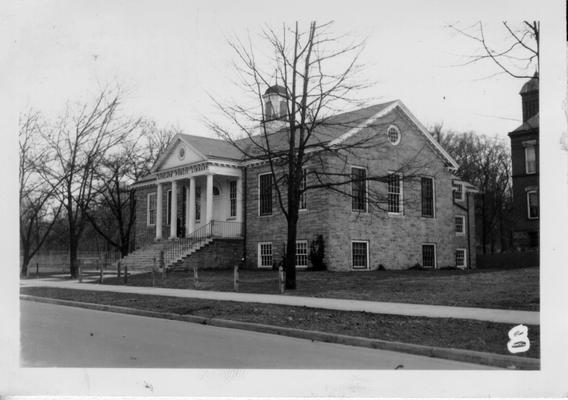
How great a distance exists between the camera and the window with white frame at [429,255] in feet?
95.2

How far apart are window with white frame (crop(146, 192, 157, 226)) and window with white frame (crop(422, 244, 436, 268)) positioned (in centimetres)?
1543

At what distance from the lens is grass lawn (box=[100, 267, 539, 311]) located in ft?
45.6

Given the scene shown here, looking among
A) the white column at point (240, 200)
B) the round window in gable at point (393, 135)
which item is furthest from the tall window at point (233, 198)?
the round window in gable at point (393, 135)

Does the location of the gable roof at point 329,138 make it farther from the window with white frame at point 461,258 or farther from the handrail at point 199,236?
the window with white frame at point 461,258

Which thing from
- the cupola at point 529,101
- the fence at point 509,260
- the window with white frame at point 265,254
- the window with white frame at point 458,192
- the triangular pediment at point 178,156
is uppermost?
the cupola at point 529,101

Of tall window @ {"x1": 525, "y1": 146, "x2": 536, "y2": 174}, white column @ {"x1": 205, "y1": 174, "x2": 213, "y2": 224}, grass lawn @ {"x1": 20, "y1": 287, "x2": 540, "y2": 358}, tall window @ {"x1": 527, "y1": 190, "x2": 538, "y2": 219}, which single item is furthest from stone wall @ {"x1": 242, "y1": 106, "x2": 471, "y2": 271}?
grass lawn @ {"x1": 20, "y1": 287, "x2": 540, "y2": 358}

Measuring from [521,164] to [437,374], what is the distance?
33381 millimetres

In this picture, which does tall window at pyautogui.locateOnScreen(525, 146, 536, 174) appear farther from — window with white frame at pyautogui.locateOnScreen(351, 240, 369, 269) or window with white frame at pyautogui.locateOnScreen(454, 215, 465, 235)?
window with white frame at pyautogui.locateOnScreen(351, 240, 369, 269)

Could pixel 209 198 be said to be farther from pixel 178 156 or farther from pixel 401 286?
pixel 401 286

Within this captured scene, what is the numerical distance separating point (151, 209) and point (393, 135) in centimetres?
1534

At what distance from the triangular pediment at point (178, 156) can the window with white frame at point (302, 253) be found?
621 centimetres

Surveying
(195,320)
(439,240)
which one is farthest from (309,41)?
(439,240)

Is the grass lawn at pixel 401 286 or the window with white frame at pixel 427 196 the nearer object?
the grass lawn at pixel 401 286

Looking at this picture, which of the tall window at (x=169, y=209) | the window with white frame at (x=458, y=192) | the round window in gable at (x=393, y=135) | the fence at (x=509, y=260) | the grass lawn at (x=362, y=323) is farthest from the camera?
the window with white frame at (x=458, y=192)
